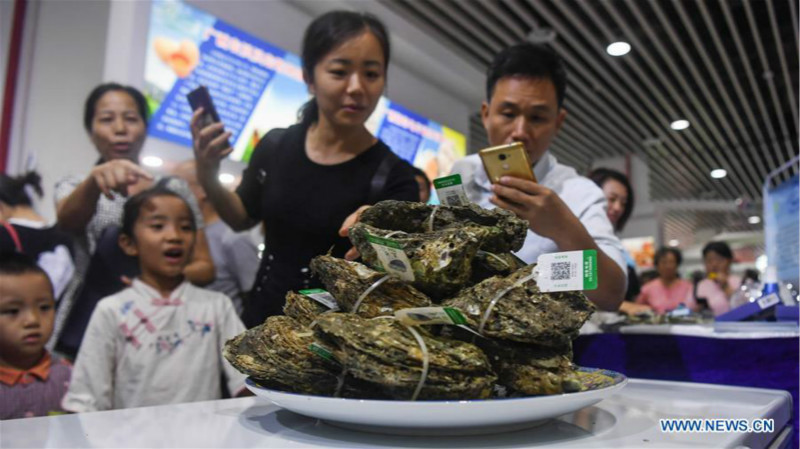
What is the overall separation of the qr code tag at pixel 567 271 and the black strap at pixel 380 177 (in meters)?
0.63

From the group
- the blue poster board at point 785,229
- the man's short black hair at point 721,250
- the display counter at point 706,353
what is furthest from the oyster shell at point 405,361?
the man's short black hair at point 721,250

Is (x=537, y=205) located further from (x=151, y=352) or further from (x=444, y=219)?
(x=151, y=352)

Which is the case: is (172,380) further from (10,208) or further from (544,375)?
(544,375)

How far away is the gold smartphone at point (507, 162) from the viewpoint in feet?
3.10

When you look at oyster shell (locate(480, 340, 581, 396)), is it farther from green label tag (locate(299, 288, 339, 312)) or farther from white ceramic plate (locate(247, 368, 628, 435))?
green label tag (locate(299, 288, 339, 312))

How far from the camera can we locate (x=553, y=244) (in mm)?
1048

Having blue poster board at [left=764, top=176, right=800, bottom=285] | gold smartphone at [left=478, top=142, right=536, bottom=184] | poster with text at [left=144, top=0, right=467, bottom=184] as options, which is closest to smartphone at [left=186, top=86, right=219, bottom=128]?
poster with text at [left=144, top=0, right=467, bottom=184]

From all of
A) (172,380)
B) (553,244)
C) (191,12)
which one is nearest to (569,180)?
(553,244)

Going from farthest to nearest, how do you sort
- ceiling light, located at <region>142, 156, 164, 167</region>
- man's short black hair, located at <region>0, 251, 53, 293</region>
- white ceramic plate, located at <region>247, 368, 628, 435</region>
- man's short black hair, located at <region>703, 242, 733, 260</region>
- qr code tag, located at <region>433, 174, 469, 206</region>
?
man's short black hair, located at <region>703, 242, 733, 260</region> < ceiling light, located at <region>142, 156, 164, 167</region> < man's short black hair, located at <region>0, 251, 53, 293</region> < qr code tag, located at <region>433, 174, 469, 206</region> < white ceramic plate, located at <region>247, 368, 628, 435</region>

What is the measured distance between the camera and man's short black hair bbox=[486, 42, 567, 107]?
4.37ft

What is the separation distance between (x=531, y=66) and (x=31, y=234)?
1648 millimetres

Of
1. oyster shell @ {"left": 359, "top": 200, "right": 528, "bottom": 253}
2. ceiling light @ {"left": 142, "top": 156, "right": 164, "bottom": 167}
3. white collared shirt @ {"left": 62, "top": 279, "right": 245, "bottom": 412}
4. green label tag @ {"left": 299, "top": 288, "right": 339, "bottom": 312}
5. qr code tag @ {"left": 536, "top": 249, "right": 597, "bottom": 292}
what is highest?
ceiling light @ {"left": 142, "top": 156, "right": 164, "bottom": 167}

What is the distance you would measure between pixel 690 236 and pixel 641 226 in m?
6.06

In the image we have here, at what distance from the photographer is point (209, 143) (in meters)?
1.61
